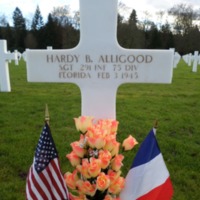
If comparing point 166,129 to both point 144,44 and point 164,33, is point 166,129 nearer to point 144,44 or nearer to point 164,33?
point 144,44

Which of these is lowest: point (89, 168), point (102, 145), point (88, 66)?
point (89, 168)

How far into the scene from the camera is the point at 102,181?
173cm

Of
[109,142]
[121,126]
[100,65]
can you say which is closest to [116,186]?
[109,142]

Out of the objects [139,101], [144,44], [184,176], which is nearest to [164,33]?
[144,44]

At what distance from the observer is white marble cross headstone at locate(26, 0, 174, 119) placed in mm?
1931

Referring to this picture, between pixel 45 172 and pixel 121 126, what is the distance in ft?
10.4

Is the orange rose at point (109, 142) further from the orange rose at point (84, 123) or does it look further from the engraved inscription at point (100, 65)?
the engraved inscription at point (100, 65)

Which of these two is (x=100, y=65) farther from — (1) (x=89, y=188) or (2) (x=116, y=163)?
(1) (x=89, y=188)

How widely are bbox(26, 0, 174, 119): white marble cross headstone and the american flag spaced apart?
0.48 m

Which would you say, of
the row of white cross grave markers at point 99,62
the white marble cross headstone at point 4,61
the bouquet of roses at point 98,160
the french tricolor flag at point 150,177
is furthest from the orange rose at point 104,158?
the white marble cross headstone at point 4,61

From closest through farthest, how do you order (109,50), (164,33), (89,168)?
(89,168), (109,50), (164,33)

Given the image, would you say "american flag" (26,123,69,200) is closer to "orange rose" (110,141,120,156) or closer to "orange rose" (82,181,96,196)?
"orange rose" (82,181,96,196)

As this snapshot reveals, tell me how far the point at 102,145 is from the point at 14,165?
1.98m

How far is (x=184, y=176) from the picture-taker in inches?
127
